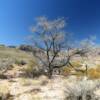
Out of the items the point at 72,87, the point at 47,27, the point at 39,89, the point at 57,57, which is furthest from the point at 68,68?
the point at 72,87

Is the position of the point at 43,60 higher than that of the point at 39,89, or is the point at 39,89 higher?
the point at 43,60

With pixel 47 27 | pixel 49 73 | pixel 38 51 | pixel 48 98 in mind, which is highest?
pixel 47 27

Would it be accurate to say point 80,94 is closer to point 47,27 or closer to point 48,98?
point 48,98

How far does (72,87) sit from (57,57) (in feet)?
63.7

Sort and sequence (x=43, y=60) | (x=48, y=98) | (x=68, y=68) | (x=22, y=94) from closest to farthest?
(x=48, y=98) → (x=22, y=94) → (x=43, y=60) → (x=68, y=68)

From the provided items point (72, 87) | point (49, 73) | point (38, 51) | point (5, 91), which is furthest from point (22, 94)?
point (38, 51)

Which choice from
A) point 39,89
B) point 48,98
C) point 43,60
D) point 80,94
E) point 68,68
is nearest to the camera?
point 80,94

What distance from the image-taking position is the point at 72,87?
40.8ft

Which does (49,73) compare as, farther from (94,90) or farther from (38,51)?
(94,90)

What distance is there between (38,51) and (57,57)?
2.09 m

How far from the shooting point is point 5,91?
14344 millimetres

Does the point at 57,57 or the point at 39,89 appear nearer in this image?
the point at 39,89

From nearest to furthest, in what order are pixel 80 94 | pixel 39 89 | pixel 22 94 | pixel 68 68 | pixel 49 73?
1. pixel 80 94
2. pixel 22 94
3. pixel 39 89
4. pixel 49 73
5. pixel 68 68

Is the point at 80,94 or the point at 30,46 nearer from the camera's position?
the point at 80,94
